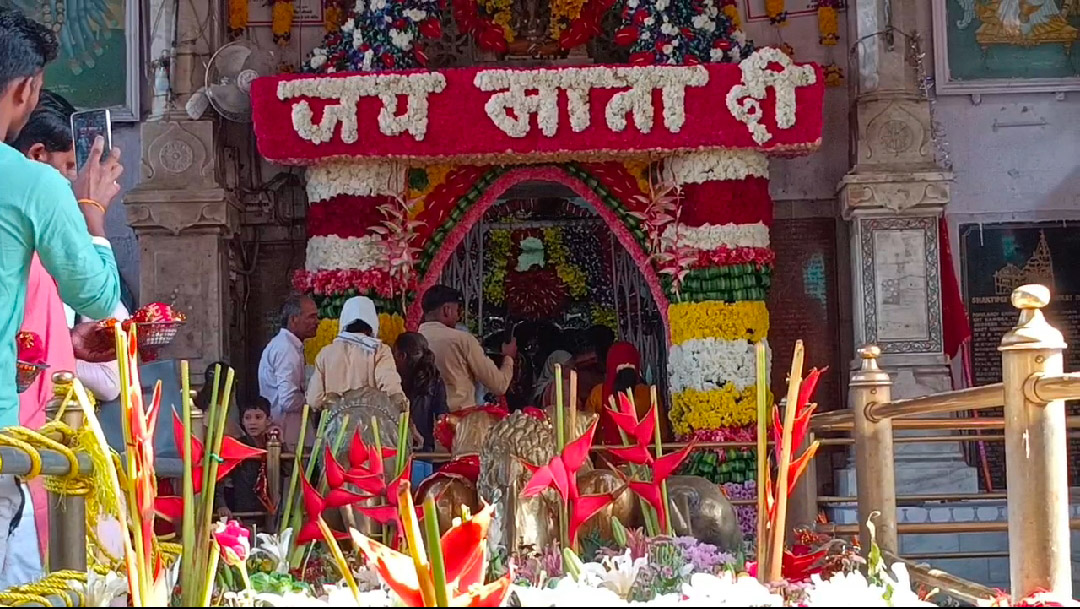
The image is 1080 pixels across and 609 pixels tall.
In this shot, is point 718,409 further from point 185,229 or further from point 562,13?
point 185,229

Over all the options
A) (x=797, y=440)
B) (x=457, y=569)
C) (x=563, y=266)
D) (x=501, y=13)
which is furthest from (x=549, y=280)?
(x=457, y=569)

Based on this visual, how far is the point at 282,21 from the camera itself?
10.4 m

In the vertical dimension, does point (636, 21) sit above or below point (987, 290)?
above

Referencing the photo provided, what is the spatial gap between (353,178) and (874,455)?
239 inches

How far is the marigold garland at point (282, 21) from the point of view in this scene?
1043 centimetres

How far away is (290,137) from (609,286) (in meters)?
3.31

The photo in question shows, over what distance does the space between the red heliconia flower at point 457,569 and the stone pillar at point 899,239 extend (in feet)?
26.3

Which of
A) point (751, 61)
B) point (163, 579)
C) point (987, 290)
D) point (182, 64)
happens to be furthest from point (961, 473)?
point (163, 579)

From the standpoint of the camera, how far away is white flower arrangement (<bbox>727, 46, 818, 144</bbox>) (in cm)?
912

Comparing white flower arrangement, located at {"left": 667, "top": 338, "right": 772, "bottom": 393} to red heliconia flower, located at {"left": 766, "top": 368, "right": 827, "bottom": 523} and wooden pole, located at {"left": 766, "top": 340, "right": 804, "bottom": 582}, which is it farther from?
wooden pole, located at {"left": 766, "top": 340, "right": 804, "bottom": 582}

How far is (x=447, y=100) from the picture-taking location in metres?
9.20

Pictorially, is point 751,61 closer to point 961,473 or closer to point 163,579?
point 961,473

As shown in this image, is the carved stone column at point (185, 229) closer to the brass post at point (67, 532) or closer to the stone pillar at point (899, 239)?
the stone pillar at point (899, 239)

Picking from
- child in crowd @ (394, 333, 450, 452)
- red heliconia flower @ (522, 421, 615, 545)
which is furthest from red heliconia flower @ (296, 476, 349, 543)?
child in crowd @ (394, 333, 450, 452)
